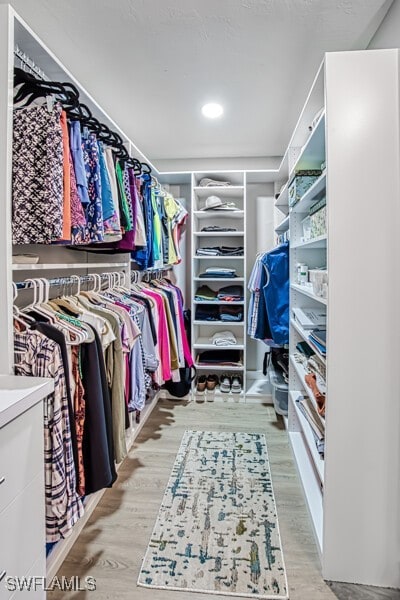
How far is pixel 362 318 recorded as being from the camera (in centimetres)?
141

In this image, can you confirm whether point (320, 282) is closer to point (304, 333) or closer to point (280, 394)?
point (304, 333)

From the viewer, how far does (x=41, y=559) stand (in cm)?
108

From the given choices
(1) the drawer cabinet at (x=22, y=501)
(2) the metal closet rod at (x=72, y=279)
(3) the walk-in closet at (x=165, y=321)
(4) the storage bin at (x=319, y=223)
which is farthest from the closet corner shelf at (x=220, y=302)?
(1) the drawer cabinet at (x=22, y=501)

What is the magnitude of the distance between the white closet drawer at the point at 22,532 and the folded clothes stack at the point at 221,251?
8.97 ft

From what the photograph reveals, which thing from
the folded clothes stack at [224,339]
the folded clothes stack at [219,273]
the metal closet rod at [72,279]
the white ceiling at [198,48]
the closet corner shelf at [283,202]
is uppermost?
the white ceiling at [198,48]

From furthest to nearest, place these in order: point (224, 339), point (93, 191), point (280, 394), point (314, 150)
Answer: point (224, 339) < point (280, 394) < point (314, 150) < point (93, 191)

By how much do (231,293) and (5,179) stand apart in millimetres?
2674

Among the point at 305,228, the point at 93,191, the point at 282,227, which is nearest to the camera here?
the point at 93,191

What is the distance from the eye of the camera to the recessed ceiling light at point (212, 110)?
2.58m

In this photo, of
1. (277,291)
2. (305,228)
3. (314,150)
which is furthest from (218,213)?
(314,150)

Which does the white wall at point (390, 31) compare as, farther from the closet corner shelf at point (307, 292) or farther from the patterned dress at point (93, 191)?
the patterned dress at point (93, 191)

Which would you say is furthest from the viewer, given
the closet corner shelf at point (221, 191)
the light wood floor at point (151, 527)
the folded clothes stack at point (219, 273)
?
the folded clothes stack at point (219, 273)

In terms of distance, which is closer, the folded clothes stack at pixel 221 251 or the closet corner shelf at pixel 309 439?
the closet corner shelf at pixel 309 439

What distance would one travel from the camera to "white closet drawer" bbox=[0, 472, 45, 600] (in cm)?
91
